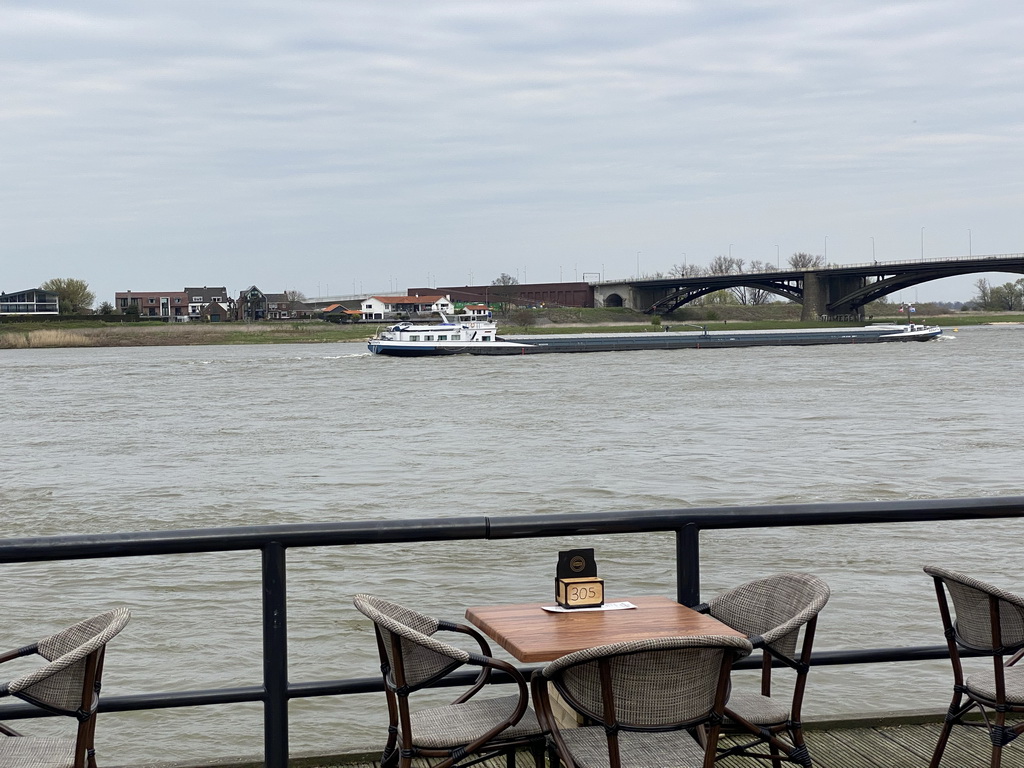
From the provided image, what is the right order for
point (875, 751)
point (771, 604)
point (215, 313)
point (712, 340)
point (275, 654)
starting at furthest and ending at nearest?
point (215, 313) < point (712, 340) < point (875, 751) < point (771, 604) < point (275, 654)

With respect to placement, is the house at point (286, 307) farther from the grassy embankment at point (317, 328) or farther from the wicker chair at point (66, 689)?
the wicker chair at point (66, 689)

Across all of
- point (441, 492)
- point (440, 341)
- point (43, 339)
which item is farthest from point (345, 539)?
point (43, 339)

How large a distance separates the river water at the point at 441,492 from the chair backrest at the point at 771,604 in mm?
1565

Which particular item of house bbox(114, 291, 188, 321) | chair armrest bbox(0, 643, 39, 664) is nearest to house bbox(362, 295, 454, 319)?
house bbox(114, 291, 188, 321)

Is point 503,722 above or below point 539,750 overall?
above

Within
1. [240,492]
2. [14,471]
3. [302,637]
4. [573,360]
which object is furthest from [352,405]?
[573,360]

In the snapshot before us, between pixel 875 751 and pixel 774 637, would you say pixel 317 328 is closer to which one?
pixel 875 751

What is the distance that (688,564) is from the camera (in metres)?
3.78

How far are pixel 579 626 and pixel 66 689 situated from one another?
1.41 metres

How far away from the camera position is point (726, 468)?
2169 centimetres

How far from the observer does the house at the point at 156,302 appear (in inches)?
6157

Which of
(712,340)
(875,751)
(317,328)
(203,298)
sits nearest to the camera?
(875,751)

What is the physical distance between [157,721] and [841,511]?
5823 mm

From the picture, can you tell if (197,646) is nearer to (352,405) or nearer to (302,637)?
(302,637)
